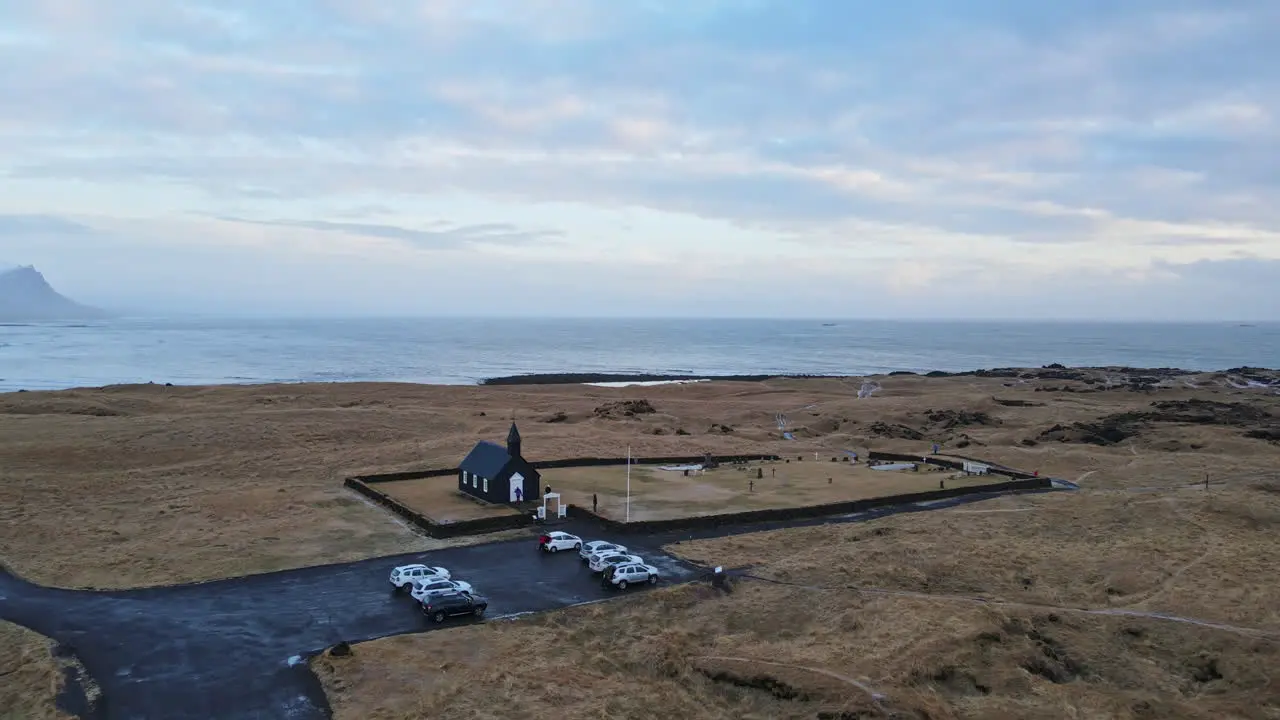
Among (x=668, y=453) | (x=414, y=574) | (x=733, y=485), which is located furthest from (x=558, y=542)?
(x=668, y=453)

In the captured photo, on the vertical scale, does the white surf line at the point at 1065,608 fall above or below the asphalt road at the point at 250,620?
above

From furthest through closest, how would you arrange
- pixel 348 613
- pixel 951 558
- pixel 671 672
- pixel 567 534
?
pixel 567 534
pixel 951 558
pixel 348 613
pixel 671 672

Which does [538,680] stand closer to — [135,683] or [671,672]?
[671,672]

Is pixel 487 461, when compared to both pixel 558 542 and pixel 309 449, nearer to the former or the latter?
pixel 558 542

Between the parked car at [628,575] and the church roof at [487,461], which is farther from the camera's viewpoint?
the church roof at [487,461]

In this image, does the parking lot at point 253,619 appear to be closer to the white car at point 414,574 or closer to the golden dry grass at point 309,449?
the white car at point 414,574

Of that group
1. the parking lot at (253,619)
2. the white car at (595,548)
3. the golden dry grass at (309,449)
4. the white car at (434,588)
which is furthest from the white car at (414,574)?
the white car at (595,548)

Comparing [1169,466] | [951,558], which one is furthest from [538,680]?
[1169,466]
